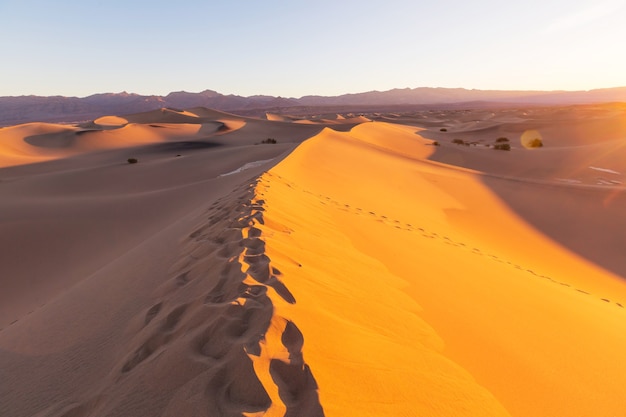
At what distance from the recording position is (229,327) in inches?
86.7

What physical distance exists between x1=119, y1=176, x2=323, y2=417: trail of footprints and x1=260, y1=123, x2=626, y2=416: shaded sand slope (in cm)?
11

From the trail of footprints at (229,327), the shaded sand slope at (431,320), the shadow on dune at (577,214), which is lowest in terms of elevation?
the shadow on dune at (577,214)

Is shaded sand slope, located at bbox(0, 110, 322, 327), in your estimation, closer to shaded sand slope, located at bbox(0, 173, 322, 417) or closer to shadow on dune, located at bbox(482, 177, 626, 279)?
shaded sand slope, located at bbox(0, 173, 322, 417)

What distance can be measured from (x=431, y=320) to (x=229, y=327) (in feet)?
5.54

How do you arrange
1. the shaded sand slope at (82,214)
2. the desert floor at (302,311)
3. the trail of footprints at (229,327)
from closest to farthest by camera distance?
the trail of footprints at (229,327) < the desert floor at (302,311) < the shaded sand slope at (82,214)

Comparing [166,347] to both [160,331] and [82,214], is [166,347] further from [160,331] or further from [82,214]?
[82,214]

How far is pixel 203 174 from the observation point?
588 inches

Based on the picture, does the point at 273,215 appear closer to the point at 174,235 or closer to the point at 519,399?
the point at 174,235

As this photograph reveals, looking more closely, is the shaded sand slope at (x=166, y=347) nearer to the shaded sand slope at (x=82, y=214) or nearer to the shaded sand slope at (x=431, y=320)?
the shaded sand slope at (x=431, y=320)

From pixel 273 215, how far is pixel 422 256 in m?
2.04

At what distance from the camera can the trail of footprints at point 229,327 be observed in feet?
5.70

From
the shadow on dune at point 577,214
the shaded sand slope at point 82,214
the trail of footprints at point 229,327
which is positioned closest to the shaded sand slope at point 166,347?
the trail of footprints at point 229,327

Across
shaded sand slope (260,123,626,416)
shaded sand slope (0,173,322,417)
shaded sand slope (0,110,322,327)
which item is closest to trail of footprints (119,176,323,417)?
shaded sand slope (0,173,322,417)

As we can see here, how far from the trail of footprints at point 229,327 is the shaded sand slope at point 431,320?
0.11 metres
